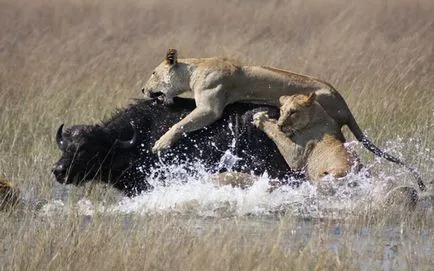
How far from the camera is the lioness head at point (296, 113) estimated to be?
31.5ft

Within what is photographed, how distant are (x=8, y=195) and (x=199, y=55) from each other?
21.3 ft

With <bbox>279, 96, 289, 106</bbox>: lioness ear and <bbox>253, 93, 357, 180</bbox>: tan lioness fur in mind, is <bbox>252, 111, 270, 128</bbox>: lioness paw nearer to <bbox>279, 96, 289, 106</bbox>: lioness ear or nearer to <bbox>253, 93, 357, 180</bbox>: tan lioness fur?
<bbox>253, 93, 357, 180</bbox>: tan lioness fur

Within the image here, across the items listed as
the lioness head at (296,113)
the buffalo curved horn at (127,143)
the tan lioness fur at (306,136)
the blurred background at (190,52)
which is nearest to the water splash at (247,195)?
the tan lioness fur at (306,136)

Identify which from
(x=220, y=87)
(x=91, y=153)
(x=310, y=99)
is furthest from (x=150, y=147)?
(x=310, y=99)

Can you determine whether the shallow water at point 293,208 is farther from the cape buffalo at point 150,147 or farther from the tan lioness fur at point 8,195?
the tan lioness fur at point 8,195

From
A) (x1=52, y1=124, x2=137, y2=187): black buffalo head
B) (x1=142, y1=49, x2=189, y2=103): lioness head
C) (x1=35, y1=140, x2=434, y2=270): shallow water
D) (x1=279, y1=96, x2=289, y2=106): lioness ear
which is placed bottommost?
(x1=35, y1=140, x2=434, y2=270): shallow water

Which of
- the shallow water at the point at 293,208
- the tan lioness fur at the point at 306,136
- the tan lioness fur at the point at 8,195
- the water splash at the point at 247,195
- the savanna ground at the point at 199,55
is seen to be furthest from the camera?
the tan lioness fur at the point at 306,136

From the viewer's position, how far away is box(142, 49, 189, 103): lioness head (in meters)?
10.0

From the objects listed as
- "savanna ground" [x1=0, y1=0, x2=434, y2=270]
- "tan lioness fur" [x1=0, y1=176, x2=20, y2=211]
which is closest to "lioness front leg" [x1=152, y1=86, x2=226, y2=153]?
"savanna ground" [x1=0, y1=0, x2=434, y2=270]

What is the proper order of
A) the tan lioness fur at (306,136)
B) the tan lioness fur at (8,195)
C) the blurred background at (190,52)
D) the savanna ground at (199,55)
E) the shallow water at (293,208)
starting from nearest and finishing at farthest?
1. the savanna ground at (199,55)
2. the shallow water at (293,208)
3. the tan lioness fur at (8,195)
4. the tan lioness fur at (306,136)
5. the blurred background at (190,52)

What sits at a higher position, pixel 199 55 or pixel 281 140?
pixel 199 55

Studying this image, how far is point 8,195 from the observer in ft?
29.8

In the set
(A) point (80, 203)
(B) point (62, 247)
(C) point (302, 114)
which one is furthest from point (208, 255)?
(C) point (302, 114)

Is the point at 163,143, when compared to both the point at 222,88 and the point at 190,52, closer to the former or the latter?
the point at 222,88
